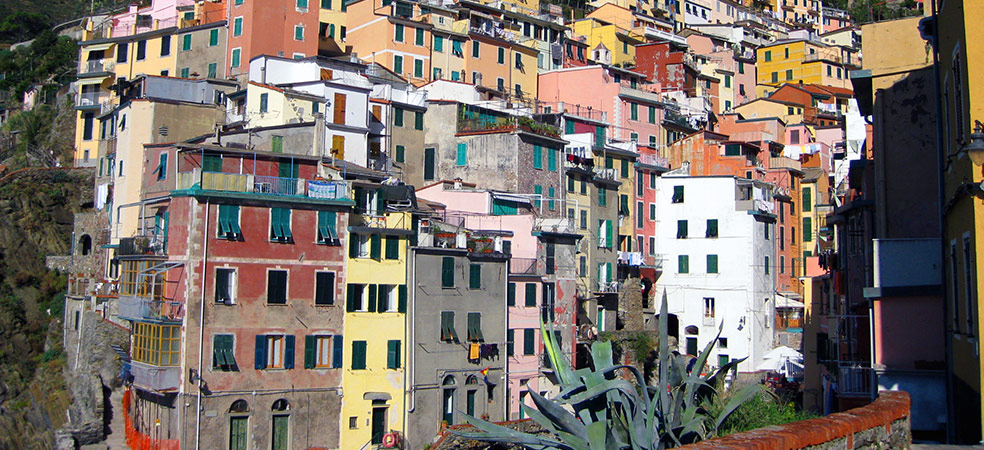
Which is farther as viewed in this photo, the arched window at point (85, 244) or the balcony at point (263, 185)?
the arched window at point (85, 244)

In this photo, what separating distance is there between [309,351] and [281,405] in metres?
2.46

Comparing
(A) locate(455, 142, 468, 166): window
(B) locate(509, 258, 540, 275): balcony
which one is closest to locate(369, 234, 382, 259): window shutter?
(B) locate(509, 258, 540, 275): balcony

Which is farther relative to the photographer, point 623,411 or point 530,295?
point 530,295

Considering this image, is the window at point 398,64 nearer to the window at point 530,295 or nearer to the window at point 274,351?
the window at point 530,295

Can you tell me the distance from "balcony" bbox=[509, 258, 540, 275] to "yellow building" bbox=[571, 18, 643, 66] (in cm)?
4483

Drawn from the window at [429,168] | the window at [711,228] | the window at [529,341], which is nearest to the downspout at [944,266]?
the window at [529,341]

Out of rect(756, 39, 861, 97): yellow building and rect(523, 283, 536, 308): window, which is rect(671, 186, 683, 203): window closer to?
rect(523, 283, 536, 308): window

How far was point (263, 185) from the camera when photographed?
143 feet

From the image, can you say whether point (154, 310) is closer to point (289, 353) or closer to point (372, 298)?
point (289, 353)

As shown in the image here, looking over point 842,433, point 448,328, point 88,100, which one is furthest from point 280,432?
point 88,100

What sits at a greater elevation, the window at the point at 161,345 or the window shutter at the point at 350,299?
the window shutter at the point at 350,299

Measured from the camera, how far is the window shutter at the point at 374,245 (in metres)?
45.5

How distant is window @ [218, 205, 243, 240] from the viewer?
41656 mm

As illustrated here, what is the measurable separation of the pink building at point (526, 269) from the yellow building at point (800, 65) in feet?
196
